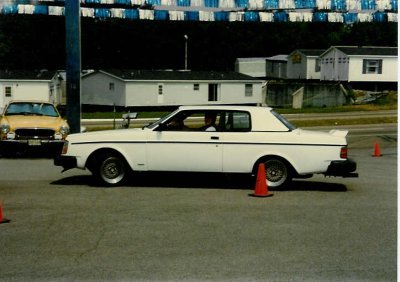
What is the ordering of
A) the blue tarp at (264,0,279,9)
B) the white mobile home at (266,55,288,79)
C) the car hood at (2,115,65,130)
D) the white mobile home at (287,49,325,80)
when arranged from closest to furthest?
the car hood at (2,115,65,130)
the blue tarp at (264,0,279,9)
the white mobile home at (287,49,325,80)
the white mobile home at (266,55,288,79)

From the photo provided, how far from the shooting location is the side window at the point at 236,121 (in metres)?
11.8

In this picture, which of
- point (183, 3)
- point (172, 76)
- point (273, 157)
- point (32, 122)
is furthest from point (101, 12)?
point (172, 76)

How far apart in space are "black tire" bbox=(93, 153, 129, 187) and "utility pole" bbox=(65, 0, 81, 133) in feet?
33.9

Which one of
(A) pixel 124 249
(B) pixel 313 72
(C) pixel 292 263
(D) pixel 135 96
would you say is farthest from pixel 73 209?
(B) pixel 313 72

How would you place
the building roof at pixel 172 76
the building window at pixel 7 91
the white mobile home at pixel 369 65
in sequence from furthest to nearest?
the white mobile home at pixel 369 65
the building roof at pixel 172 76
the building window at pixel 7 91

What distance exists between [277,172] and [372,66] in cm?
5205

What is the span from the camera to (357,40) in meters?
93.9

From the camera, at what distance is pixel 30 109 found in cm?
1847

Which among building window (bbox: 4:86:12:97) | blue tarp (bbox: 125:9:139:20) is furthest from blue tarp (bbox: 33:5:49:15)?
building window (bbox: 4:86:12:97)

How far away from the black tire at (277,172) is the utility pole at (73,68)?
11.7 meters

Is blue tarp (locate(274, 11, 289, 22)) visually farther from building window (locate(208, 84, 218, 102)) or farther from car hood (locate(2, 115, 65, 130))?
building window (locate(208, 84, 218, 102))

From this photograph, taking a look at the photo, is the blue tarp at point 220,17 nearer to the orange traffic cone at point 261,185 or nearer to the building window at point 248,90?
the orange traffic cone at point 261,185

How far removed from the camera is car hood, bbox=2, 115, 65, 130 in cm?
1703

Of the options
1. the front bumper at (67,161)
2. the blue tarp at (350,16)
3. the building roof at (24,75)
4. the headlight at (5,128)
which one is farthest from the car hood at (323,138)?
the building roof at (24,75)
